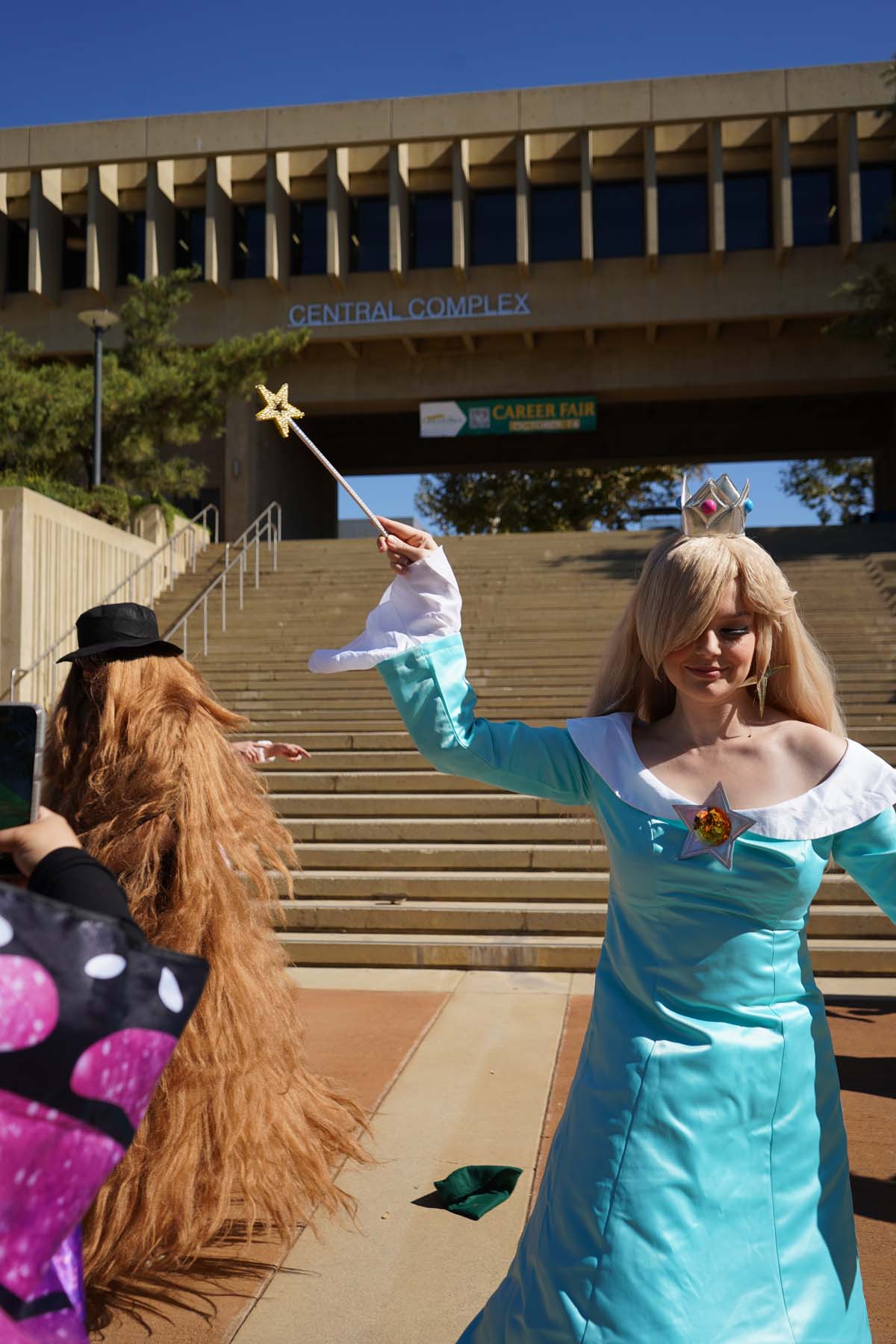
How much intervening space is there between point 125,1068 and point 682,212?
91.5ft

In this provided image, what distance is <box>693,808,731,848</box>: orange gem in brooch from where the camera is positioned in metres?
1.98

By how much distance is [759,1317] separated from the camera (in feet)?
6.11

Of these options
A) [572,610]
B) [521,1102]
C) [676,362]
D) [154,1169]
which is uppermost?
[676,362]

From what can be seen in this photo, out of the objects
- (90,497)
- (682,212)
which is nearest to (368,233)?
(682,212)

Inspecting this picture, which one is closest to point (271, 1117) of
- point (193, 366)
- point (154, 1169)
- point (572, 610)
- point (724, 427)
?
point (154, 1169)

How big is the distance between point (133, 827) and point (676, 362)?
83.8 feet

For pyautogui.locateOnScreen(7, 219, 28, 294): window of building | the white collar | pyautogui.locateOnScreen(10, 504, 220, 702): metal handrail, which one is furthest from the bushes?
the white collar

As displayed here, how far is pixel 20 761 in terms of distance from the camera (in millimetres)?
1433

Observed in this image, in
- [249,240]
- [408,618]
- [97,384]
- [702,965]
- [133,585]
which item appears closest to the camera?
[702,965]

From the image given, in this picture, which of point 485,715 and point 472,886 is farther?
point 485,715

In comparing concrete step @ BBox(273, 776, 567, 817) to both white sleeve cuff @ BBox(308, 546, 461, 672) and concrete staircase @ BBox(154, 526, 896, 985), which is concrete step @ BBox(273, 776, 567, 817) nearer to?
concrete staircase @ BBox(154, 526, 896, 985)

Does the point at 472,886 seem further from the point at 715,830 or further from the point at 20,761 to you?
the point at 20,761

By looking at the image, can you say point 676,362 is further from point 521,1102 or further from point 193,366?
point 521,1102

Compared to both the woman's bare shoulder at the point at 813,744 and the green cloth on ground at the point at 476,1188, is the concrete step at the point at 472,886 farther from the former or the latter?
the woman's bare shoulder at the point at 813,744
